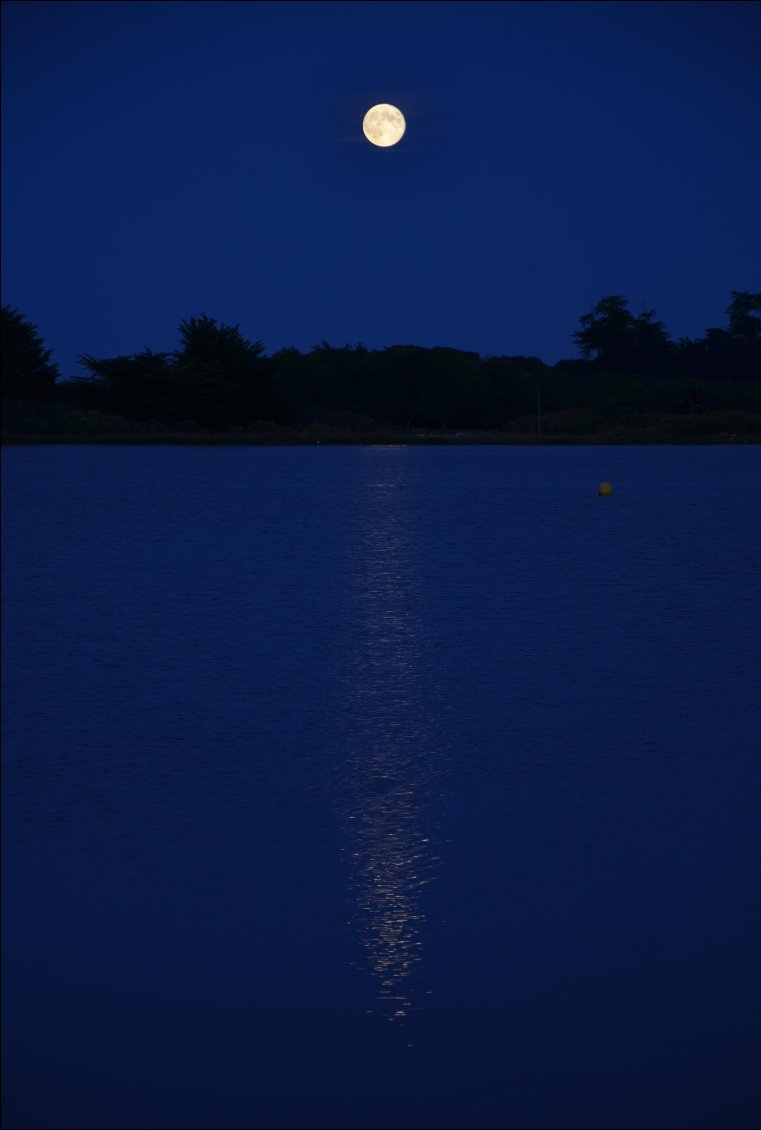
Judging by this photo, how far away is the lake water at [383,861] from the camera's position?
770 cm

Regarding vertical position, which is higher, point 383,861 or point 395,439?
point 383,861

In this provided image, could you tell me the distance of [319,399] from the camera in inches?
7539

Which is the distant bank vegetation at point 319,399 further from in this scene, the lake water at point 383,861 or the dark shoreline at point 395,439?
the lake water at point 383,861

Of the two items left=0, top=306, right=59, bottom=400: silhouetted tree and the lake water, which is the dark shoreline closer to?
left=0, top=306, right=59, bottom=400: silhouetted tree

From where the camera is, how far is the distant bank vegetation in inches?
5418

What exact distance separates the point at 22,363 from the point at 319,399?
6326 centimetres

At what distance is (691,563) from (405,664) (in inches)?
Answer: 669

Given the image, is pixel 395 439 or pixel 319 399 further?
pixel 319 399

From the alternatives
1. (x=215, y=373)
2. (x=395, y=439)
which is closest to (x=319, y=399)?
(x=395, y=439)

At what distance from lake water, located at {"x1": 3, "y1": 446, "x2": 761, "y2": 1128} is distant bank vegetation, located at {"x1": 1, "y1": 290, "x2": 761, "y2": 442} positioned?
111311mm

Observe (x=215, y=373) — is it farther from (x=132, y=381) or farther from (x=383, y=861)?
(x=383, y=861)

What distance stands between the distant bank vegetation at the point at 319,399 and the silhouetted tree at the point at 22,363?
4.8 inches

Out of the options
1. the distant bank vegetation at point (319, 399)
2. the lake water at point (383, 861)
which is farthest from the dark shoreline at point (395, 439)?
the lake water at point (383, 861)

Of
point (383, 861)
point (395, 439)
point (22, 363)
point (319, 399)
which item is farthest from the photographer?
point (319, 399)
